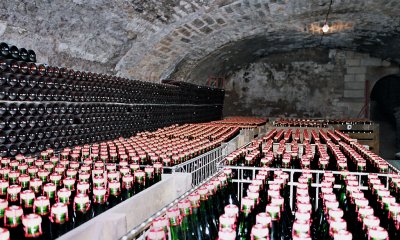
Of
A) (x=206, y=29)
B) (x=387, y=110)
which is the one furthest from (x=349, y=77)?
(x=206, y=29)

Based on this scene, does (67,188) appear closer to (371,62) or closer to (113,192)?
(113,192)

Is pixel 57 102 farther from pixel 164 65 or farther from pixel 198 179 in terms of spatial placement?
pixel 164 65

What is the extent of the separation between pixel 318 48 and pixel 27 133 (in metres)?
13.0

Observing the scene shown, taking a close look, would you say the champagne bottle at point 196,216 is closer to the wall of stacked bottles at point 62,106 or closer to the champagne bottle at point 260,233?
the champagne bottle at point 260,233

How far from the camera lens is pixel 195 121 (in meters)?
9.43

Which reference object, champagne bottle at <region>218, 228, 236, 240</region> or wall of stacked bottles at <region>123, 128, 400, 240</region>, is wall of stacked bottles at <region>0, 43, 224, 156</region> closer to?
wall of stacked bottles at <region>123, 128, 400, 240</region>

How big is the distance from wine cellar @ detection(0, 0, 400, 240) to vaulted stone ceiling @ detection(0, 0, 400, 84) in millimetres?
37

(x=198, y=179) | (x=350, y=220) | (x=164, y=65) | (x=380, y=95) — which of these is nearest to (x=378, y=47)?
(x=380, y=95)

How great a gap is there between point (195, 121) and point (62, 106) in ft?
17.2

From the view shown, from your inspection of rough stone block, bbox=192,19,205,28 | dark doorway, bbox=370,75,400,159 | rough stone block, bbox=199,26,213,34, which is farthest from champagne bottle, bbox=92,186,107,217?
dark doorway, bbox=370,75,400,159

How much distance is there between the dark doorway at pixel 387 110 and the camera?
47.5 feet

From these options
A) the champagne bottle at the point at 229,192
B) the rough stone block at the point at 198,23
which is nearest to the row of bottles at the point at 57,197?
the champagne bottle at the point at 229,192

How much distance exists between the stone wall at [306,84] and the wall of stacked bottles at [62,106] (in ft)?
31.1

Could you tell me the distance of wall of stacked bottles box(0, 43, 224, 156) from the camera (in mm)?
3680
